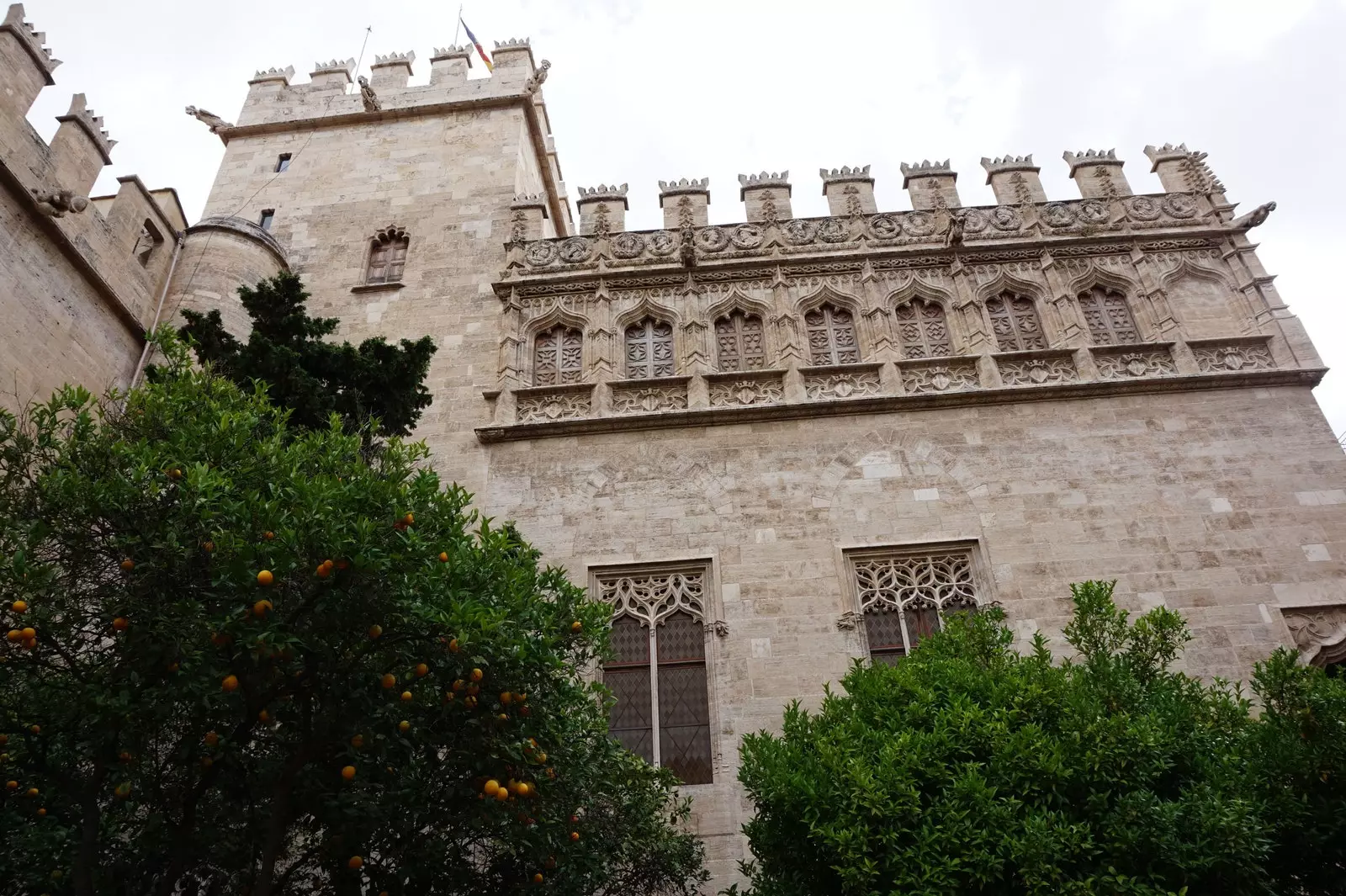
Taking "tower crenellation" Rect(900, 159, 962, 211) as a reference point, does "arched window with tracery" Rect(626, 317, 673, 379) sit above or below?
below

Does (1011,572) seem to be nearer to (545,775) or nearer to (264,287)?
(545,775)

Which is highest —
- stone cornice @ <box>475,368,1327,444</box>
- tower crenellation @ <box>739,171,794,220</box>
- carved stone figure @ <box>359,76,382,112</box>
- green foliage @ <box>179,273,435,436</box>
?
carved stone figure @ <box>359,76,382,112</box>

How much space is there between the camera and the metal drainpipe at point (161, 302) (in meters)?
12.4

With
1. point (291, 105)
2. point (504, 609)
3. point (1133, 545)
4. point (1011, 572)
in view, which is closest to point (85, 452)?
point (504, 609)

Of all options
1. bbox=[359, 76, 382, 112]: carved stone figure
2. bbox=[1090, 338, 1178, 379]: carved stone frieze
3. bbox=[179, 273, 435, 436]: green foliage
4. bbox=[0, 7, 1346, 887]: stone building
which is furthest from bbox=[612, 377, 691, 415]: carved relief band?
bbox=[359, 76, 382, 112]: carved stone figure

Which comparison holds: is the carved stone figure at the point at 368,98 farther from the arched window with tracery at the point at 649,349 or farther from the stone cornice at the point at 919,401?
the stone cornice at the point at 919,401

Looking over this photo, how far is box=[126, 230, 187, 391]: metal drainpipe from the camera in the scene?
1241 centimetres

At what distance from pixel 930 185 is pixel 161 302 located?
472 inches

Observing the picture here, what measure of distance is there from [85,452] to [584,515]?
20.2ft

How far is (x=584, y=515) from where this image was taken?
11.5 m

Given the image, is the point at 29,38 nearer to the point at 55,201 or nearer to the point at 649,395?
the point at 55,201

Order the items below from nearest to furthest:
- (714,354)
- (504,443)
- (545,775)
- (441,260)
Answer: (545,775)
(504,443)
(714,354)
(441,260)

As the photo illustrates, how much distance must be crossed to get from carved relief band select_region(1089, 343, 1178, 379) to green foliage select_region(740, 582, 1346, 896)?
5866mm

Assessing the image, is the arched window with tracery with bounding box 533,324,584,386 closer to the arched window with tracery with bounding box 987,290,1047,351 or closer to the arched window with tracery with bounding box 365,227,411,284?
the arched window with tracery with bounding box 365,227,411,284
